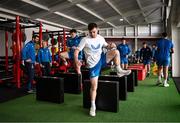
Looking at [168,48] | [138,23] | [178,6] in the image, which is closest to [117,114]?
[168,48]

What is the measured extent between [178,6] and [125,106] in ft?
17.1

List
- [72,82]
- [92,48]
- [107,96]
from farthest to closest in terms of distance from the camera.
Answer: [72,82] < [107,96] < [92,48]

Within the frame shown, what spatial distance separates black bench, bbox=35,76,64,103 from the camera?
471 centimetres

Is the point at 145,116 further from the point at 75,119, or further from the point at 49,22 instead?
the point at 49,22

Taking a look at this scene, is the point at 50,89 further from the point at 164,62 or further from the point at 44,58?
the point at 164,62

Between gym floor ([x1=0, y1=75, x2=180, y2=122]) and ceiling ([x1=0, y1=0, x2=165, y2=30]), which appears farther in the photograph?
ceiling ([x1=0, y1=0, x2=165, y2=30])

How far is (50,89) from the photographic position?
4836 millimetres

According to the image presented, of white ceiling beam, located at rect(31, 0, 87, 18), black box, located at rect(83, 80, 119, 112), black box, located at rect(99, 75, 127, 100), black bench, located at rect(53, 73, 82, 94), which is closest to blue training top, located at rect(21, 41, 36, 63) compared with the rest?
black bench, located at rect(53, 73, 82, 94)

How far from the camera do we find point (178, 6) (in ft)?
26.0

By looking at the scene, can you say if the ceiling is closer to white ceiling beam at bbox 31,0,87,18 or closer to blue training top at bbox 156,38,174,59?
white ceiling beam at bbox 31,0,87,18

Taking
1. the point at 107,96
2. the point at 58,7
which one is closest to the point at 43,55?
the point at 107,96

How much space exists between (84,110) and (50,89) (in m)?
1.07

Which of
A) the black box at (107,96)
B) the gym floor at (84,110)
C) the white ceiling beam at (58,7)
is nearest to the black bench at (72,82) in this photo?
the gym floor at (84,110)

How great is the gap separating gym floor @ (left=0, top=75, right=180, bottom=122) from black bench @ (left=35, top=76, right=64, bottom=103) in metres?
0.15
